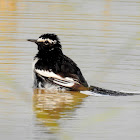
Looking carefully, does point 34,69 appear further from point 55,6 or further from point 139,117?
point 55,6

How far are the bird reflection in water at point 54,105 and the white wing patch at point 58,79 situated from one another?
0.16 m

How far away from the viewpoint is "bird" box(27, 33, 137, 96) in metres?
12.2

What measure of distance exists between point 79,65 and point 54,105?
7.74 ft

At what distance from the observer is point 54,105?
11414mm

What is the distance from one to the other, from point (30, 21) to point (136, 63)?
4115mm

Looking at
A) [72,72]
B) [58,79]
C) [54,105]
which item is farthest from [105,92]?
[54,105]

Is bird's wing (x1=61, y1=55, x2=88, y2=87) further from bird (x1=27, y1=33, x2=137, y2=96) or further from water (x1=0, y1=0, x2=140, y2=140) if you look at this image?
water (x1=0, y1=0, x2=140, y2=140)

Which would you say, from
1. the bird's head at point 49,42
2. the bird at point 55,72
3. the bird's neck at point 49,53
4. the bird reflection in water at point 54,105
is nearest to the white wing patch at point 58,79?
the bird at point 55,72

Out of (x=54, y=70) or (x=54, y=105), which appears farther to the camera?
(x=54, y=70)

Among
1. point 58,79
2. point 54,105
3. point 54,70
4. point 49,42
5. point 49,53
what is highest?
point 49,42

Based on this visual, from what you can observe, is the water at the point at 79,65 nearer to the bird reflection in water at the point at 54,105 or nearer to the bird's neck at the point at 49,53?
the bird reflection in water at the point at 54,105

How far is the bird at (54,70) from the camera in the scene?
40.1ft

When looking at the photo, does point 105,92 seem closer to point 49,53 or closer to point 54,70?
point 54,70

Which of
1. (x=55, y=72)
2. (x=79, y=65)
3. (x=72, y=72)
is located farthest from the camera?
(x=79, y=65)
